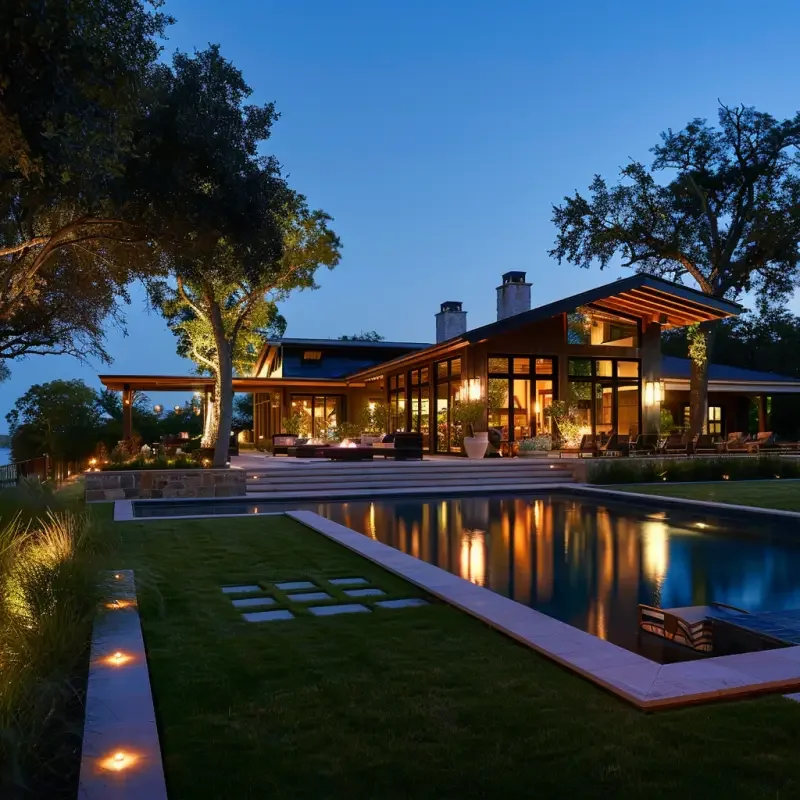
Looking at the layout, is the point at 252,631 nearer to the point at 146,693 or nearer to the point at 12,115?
the point at 146,693

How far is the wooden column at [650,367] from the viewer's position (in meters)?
22.3

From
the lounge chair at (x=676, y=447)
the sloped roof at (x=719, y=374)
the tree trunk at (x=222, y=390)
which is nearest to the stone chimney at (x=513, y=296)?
the lounge chair at (x=676, y=447)

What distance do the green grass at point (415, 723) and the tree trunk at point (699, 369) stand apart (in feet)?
67.9

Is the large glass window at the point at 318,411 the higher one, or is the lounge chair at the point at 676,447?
the large glass window at the point at 318,411

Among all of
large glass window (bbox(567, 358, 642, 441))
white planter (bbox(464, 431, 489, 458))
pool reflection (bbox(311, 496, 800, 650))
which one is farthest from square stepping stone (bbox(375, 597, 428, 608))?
large glass window (bbox(567, 358, 642, 441))

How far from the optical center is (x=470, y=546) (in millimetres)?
8438

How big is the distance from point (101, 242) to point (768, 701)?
32.3 feet

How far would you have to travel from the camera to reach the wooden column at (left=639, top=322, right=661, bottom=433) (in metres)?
22.3

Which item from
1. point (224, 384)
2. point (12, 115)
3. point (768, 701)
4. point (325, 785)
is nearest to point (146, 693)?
point (325, 785)

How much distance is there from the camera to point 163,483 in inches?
529

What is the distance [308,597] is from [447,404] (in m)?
16.9

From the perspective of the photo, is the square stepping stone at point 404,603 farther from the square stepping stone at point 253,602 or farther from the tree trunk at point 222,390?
the tree trunk at point 222,390

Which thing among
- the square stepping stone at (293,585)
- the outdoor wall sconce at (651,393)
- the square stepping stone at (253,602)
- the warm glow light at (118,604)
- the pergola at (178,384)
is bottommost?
the square stepping stone at (253,602)

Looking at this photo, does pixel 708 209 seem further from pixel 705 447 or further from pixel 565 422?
pixel 565 422
